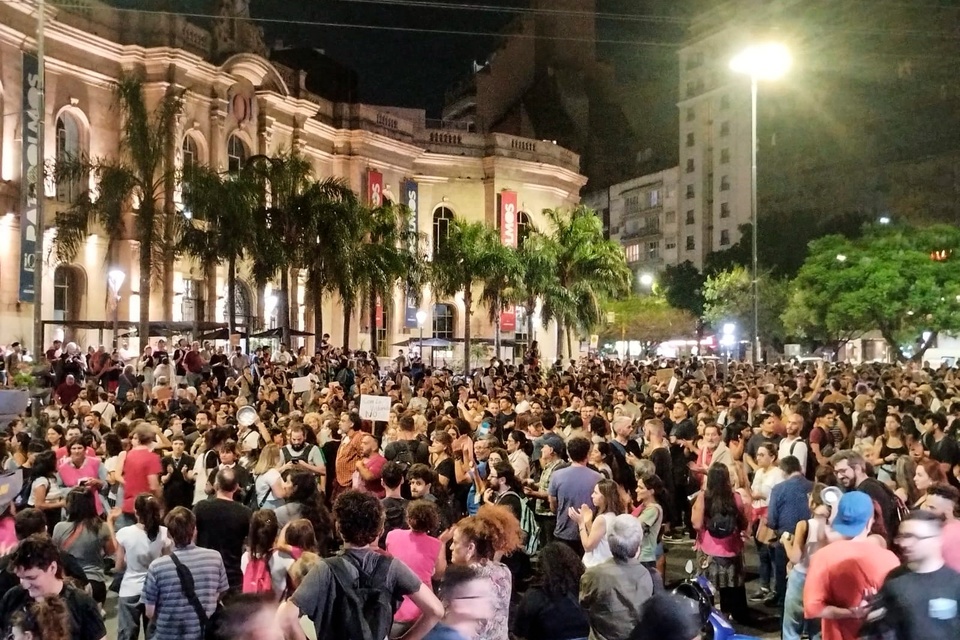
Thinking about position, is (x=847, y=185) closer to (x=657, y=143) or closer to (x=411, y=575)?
(x=657, y=143)

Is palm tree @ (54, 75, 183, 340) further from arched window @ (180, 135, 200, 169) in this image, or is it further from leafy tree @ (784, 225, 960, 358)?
leafy tree @ (784, 225, 960, 358)

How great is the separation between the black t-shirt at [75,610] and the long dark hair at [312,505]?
185 centimetres

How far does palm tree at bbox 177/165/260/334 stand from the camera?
95.3 feet

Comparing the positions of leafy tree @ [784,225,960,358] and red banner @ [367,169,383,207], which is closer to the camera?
leafy tree @ [784,225,960,358]

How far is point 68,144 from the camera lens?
35.1m

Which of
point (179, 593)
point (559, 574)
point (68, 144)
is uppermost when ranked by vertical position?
point (68, 144)

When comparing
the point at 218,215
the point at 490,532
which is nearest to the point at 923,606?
the point at 490,532

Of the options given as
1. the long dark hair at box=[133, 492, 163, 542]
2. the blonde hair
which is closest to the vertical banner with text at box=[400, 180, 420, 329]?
the blonde hair

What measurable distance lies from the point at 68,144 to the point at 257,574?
107ft

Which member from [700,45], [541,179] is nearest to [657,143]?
[700,45]

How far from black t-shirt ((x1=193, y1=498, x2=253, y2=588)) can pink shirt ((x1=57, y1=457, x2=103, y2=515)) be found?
312 centimetres

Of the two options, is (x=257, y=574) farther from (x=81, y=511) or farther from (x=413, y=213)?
(x=413, y=213)

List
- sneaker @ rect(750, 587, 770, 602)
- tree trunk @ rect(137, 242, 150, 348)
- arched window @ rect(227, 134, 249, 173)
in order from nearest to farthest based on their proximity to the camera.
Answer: sneaker @ rect(750, 587, 770, 602) < tree trunk @ rect(137, 242, 150, 348) < arched window @ rect(227, 134, 249, 173)

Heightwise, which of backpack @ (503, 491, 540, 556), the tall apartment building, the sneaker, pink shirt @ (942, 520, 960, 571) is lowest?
the sneaker
